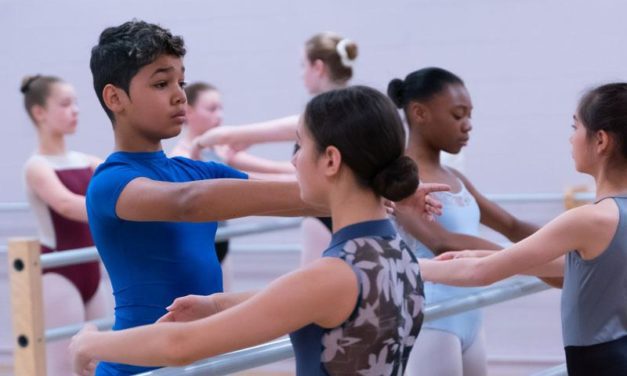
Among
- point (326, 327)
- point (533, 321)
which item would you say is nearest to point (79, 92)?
point (533, 321)

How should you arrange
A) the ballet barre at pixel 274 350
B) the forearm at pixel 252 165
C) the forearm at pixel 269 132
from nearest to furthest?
the ballet barre at pixel 274 350
the forearm at pixel 269 132
the forearm at pixel 252 165

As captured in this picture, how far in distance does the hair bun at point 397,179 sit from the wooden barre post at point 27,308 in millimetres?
1561

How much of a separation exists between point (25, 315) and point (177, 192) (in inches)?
50.6

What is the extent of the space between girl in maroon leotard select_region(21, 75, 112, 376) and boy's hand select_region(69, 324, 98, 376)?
2269mm

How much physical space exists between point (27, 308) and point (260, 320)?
1619 mm

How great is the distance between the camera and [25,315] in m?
2.79

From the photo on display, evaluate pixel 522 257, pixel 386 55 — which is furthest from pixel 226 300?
pixel 386 55

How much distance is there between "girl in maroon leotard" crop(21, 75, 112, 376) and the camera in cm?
384

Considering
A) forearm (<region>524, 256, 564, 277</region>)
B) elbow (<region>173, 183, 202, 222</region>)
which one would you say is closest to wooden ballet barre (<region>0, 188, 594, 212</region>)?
forearm (<region>524, 256, 564, 277</region>)

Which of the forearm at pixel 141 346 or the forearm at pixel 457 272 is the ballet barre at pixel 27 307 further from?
the forearm at pixel 141 346

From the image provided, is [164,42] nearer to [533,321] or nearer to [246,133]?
[246,133]

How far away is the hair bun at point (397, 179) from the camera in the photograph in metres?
1.42

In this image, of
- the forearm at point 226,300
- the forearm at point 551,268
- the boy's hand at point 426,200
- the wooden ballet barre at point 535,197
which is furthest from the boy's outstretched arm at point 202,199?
the wooden ballet barre at point 535,197

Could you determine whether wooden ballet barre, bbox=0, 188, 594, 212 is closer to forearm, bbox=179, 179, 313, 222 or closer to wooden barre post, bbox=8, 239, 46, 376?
wooden barre post, bbox=8, 239, 46, 376
